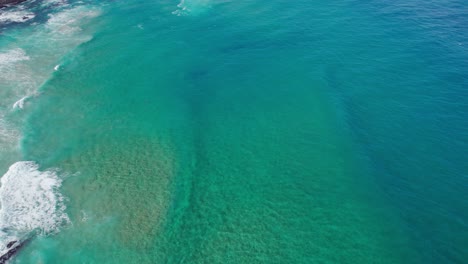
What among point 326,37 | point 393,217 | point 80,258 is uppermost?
point 326,37

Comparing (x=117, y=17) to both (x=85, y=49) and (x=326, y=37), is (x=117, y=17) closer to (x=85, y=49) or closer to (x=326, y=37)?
(x=85, y=49)

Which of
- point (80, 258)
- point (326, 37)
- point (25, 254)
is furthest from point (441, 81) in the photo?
point (25, 254)

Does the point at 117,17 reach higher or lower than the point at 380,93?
higher

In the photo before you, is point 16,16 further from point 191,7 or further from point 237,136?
point 237,136

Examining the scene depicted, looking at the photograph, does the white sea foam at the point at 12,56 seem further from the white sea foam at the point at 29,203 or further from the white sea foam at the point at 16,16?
the white sea foam at the point at 29,203

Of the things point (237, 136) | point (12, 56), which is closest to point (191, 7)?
point (12, 56)

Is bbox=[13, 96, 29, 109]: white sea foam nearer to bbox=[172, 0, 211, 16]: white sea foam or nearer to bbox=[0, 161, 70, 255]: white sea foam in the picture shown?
bbox=[0, 161, 70, 255]: white sea foam

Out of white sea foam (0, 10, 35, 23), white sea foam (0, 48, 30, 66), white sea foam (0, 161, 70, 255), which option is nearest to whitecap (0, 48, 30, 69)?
white sea foam (0, 48, 30, 66)
